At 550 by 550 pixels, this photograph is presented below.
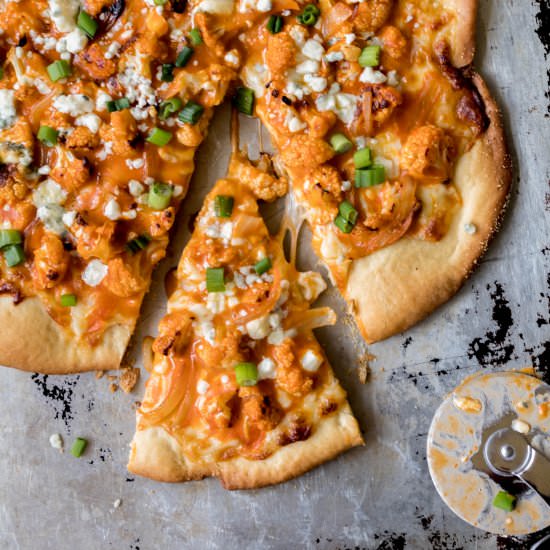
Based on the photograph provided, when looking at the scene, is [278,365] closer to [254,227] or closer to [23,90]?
[254,227]

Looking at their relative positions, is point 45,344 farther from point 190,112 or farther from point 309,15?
point 309,15

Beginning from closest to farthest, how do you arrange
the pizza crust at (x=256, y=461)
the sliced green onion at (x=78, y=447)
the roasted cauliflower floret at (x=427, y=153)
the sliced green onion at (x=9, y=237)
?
the roasted cauliflower floret at (x=427, y=153)
the sliced green onion at (x=9, y=237)
the pizza crust at (x=256, y=461)
the sliced green onion at (x=78, y=447)

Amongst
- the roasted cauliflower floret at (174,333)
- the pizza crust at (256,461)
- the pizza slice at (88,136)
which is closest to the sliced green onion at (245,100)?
the pizza slice at (88,136)

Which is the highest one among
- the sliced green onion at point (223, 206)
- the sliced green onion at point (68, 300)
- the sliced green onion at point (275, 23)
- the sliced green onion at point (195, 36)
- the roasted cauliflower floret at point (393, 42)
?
the roasted cauliflower floret at point (393, 42)

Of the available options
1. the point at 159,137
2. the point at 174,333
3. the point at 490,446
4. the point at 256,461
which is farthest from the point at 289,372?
the point at 159,137

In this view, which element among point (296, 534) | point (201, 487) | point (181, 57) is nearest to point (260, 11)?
point (181, 57)

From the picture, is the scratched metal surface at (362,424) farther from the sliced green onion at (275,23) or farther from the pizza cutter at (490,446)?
the sliced green onion at (275,23)
